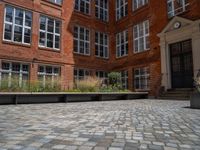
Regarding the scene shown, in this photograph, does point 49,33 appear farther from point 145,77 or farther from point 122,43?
point 145,77

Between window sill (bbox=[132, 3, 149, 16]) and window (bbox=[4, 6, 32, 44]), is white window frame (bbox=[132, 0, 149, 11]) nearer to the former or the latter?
window sill (bbox=[132, 3, 149, 16])

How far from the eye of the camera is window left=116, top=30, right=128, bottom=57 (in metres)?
21.3

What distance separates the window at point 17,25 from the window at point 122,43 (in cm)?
903

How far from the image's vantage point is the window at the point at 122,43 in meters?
21.3

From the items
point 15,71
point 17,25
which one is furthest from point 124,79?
point 17,25

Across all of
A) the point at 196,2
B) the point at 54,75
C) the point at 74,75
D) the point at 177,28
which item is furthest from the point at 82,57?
the point at 196,2

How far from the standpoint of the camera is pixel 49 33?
17.9 meters

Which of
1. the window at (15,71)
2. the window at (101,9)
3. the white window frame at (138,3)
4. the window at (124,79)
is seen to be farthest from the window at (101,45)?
the window at (15,71)

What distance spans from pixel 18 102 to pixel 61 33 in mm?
9464

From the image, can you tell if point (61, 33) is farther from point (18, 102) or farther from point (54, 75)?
point (18, 102)

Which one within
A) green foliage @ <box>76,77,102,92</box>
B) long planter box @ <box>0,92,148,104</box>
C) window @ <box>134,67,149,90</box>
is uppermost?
window @ <box>134,67,149,90</box>

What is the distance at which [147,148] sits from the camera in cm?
308

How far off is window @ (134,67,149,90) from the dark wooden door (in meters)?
2.55

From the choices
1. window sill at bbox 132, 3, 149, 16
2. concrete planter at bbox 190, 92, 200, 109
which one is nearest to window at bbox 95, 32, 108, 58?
window sill at bbox 132, 3, 149, 16
